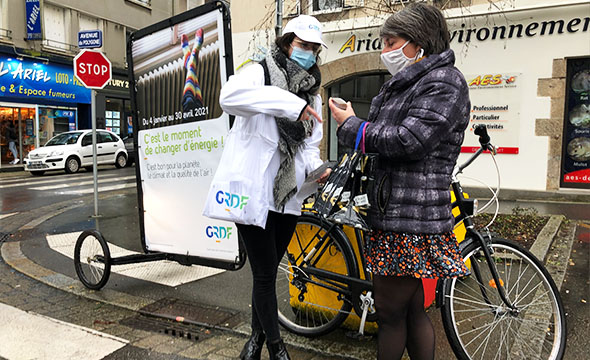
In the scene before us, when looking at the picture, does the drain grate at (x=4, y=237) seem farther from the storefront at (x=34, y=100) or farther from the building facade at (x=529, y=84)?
the storefront at (x=34, y=100)

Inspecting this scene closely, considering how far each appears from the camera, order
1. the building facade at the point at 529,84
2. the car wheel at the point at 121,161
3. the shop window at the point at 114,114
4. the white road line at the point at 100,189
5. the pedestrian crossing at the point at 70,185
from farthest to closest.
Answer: the shop window at the point at 114,114, the car wheel at the point at 121,161, the pedestrian crossing at the point at 70,185, the white road line at the point at 100,189, the building facade at the point at 529,84

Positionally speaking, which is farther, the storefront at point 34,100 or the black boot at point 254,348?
the storefront at point 34,100

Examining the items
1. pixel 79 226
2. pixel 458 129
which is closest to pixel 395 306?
pixel 458 129

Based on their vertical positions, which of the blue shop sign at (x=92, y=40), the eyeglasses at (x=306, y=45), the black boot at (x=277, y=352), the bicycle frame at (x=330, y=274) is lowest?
the black boot at (x=277, y=352)

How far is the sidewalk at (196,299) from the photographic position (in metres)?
3.04

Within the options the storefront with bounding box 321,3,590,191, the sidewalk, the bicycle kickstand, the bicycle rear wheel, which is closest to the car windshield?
the sidewalk

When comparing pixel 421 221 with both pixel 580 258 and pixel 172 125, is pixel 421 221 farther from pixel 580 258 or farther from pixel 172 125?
pixel 580 258

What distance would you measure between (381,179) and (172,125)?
235 centimetres

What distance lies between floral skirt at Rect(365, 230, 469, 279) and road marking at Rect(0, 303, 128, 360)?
6.84 ft

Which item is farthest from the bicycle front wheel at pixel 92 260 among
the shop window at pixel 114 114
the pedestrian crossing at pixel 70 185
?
the shop window at pixel 114 114

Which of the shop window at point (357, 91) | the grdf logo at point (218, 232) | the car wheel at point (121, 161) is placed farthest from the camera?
the car wheel at point (121, 161)

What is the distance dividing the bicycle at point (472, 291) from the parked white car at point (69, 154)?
629 inches

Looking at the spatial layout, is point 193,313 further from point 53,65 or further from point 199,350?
point 53,65

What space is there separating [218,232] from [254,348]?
45.2 inches
